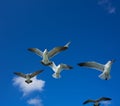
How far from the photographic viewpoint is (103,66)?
3359 centimetres

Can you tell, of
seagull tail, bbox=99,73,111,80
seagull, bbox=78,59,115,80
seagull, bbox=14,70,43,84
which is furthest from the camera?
seagull, bbox=14,70,43,84

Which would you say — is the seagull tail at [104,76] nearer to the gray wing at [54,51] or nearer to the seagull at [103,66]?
the seagull at [103,66]

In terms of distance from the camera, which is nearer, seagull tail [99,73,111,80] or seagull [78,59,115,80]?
seagull tail [99,73,111,80]

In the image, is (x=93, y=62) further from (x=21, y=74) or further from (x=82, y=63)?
(x=21, y=74)

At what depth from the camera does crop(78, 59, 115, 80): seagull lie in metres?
32.1

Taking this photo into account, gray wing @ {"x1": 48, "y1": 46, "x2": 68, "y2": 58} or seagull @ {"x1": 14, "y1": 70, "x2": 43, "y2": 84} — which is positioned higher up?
seagull @ {"x1": 14, "y1": 70, "x2": 43, "y2": 84}

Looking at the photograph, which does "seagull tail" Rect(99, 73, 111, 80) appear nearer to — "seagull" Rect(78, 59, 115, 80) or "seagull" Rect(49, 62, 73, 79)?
"seagull" Rect(78, 59, 115, 80)

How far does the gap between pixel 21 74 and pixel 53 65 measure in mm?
3999

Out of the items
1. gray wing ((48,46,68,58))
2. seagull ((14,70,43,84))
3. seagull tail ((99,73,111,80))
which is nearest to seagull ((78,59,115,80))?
seagull tail ((99,73,111,80))

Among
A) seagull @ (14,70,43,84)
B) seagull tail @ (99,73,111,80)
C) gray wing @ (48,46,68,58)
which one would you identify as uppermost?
seagull @ (14,70,43,84)

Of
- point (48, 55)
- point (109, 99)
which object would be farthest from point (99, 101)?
→ point (48, 55)

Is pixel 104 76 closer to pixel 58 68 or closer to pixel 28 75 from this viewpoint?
pixel 58 68

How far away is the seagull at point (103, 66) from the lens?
105ft

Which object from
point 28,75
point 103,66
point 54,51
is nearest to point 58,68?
point 54,51
